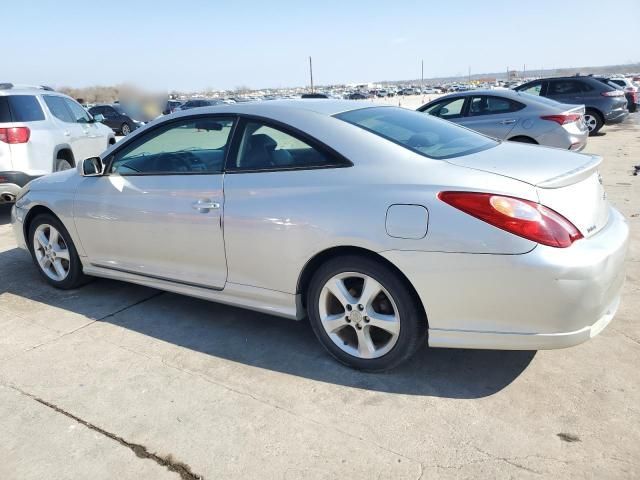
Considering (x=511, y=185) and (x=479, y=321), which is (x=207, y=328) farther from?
(x=511, y=185)

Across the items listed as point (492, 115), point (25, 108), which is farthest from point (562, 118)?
point (25, 108)

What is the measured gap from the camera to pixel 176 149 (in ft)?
13.0

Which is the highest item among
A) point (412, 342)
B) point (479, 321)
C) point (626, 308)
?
point (479, 321)

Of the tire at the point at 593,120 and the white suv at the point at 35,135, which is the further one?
the tire at the point at 593,120

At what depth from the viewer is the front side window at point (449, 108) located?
376 inches

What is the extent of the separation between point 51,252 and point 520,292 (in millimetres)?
3781

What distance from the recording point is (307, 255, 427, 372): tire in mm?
2803

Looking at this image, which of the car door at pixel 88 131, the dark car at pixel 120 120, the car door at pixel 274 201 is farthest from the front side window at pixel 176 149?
the dark car at pixel 120 120

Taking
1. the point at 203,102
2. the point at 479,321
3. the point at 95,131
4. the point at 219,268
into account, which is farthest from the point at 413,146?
the point at 203,102

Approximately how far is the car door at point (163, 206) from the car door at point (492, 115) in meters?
6.30

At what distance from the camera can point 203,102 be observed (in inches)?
982

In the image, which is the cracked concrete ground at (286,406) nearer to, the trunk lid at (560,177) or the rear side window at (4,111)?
the trunk lid at (560,177)

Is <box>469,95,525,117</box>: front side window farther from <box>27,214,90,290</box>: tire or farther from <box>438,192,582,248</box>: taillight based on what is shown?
<box>27,214,90,290</box>: tire

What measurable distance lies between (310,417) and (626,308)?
244 centimetres
